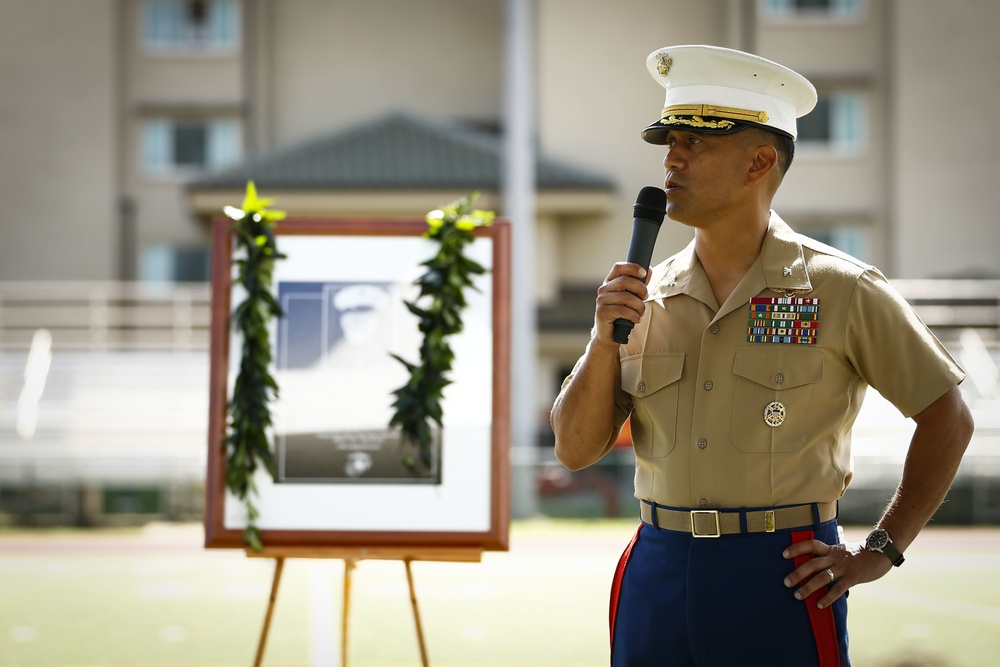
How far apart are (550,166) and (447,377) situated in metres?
19.6

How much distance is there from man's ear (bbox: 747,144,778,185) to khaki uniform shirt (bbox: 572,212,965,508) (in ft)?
0.37

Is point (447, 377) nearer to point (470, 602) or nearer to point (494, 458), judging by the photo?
point (494, 458)

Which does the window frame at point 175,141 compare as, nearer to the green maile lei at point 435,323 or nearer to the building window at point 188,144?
the building window at point 188,144

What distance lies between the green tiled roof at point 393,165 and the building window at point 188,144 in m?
1.59

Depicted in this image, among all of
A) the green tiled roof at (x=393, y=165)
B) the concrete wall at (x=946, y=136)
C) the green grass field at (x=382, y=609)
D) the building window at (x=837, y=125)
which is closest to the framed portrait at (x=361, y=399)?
the green grass field at (x=382, y=609)

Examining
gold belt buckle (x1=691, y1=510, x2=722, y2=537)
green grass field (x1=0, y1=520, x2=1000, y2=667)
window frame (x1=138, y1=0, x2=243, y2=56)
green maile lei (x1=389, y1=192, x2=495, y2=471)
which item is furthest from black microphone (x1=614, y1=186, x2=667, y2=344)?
window frame (x1=138, y1=0, x2=243, y2=56)

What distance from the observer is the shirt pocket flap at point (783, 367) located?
2613 millimetres

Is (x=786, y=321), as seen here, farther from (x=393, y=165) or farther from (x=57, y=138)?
(x=57, y=138)

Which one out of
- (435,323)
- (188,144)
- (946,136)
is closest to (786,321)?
(435,323)

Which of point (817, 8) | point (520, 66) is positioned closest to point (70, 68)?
point (520, 66)

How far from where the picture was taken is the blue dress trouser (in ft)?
8.34

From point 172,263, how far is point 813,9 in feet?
41.2

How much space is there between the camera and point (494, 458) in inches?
166

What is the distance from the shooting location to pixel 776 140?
2777 mm
